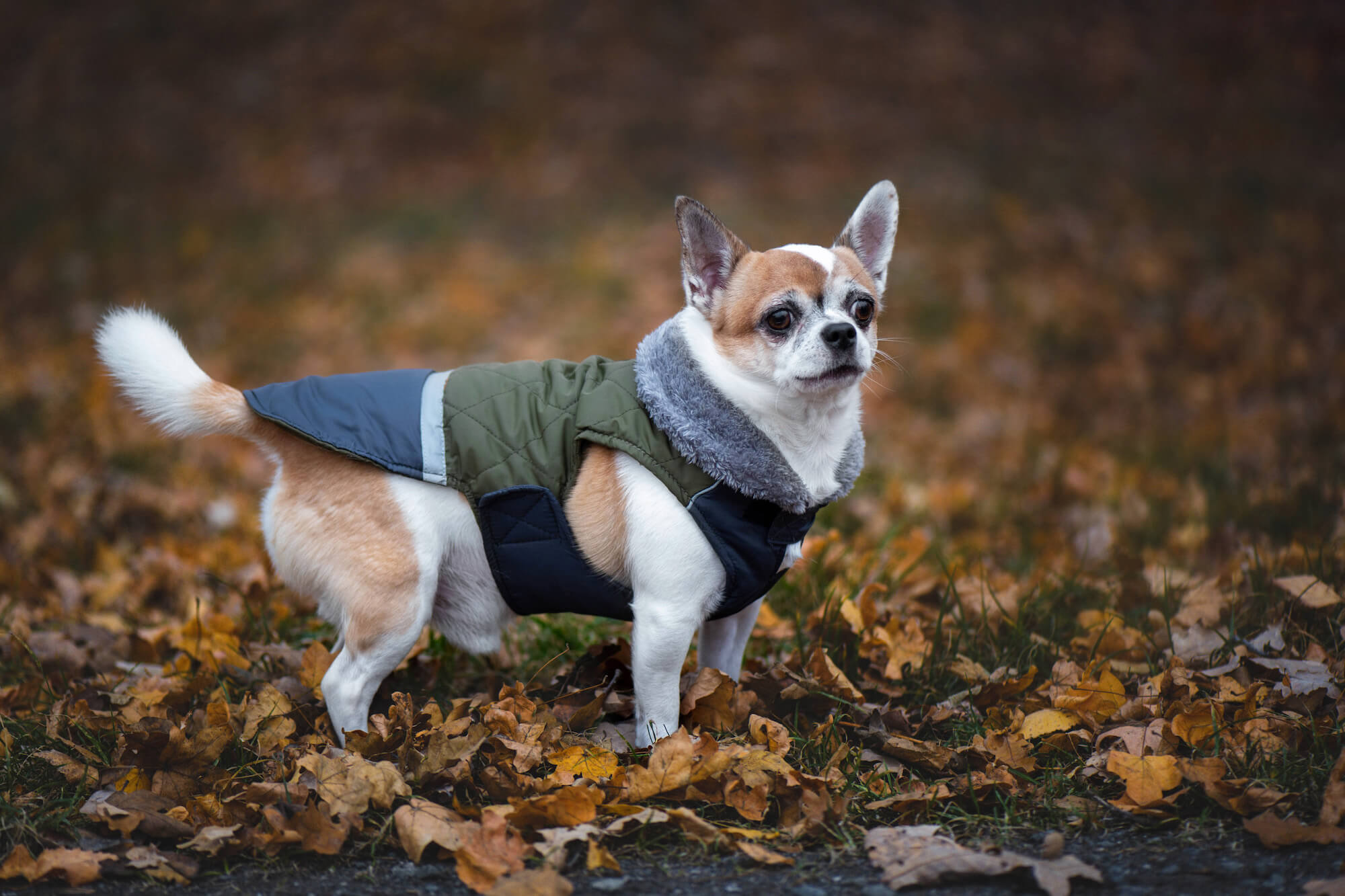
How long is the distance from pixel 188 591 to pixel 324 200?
8384 mm

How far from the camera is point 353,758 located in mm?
2746

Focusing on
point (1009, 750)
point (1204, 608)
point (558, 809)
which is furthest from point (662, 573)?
point (1204, 608)

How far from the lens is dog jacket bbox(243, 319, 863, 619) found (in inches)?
112

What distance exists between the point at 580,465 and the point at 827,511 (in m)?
2.27

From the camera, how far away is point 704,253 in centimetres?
303

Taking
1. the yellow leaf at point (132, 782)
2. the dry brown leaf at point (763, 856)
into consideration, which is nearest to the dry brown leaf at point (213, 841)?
the yellow leaf at point (132, 782)

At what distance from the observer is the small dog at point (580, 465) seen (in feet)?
9.32

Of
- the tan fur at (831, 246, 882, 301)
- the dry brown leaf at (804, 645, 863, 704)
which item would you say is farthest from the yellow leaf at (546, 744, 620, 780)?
the tan fur at (831, 246, 882, 301)

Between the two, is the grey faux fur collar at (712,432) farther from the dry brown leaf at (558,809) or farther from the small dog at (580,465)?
the dry brown leaf at (558,809)

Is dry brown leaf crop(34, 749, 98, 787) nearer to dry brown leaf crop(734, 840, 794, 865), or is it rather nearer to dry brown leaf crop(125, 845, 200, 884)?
dry brown leaf crop(125, 845, 200, 884)

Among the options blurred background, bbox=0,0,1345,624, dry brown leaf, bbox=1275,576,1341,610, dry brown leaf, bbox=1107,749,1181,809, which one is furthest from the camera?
blurred background, bbox=0,0,1345,624

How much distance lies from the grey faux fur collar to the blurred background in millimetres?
1470

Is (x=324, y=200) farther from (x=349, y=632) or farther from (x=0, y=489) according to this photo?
(x=349, y=632)

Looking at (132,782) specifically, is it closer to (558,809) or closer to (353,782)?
(353,782)
